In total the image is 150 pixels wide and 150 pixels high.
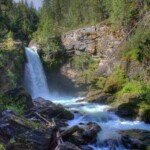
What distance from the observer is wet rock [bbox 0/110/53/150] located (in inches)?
543

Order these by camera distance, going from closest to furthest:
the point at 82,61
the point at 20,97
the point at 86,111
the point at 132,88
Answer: the point at 20,97 < the point at 86,111 < the point at 132,88 < the point at 82,61

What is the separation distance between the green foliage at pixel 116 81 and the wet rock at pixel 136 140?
41.6 ft

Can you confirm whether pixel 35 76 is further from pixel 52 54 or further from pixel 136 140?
pixel 136 140

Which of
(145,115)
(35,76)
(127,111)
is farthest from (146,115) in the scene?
(35,76)

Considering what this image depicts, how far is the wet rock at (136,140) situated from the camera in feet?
62.8

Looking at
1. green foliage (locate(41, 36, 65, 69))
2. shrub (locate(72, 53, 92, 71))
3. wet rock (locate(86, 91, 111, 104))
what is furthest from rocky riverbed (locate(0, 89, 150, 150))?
green foliage (locate(41, 36, 65, 69))

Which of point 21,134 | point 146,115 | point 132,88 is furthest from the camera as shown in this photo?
point 132,88

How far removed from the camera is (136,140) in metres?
19.6

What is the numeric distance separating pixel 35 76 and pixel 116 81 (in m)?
10.6

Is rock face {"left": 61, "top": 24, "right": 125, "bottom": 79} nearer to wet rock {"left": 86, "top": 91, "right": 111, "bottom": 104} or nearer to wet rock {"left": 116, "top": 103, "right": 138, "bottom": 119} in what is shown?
wet rock {"left": 86, "top": 91, "right": 111, "bottom": 104}

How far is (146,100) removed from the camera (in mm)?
28500

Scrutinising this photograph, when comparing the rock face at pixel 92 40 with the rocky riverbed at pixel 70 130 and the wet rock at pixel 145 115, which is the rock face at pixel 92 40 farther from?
the wet rock at pixel 145 115

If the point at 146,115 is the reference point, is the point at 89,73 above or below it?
above

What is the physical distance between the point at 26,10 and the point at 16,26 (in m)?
16.4
